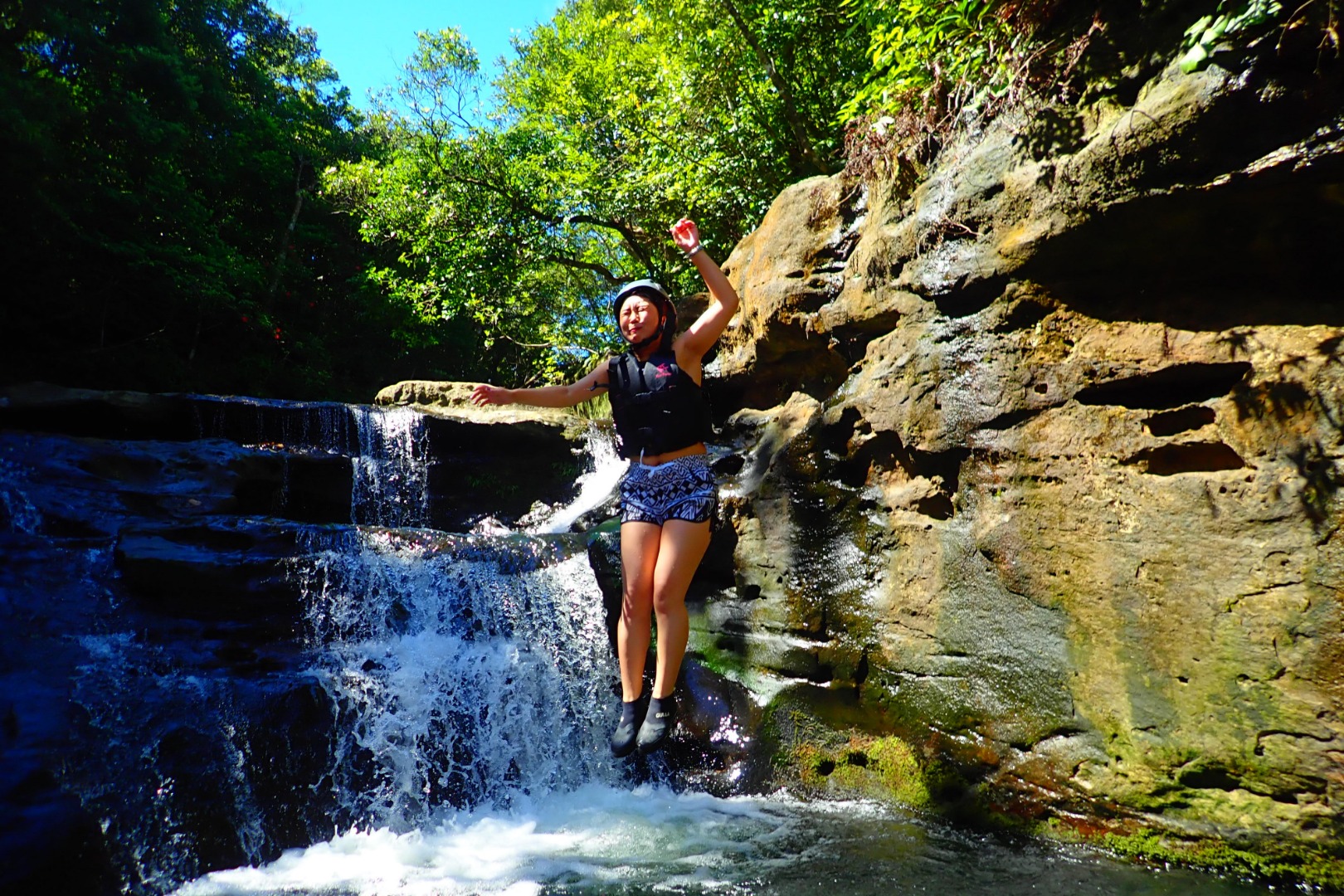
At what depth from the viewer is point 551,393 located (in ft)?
12.4

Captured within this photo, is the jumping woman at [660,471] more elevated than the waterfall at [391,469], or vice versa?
the waterfall at [391,469]

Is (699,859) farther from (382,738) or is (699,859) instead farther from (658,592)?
(382,738)

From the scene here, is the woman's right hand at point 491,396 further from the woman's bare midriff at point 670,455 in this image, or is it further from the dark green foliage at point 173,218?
the dark green foliage at point 173,218

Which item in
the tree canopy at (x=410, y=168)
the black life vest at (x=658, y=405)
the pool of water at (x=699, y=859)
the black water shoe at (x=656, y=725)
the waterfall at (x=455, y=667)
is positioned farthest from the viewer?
the tree canopy at (x=410, y=168)

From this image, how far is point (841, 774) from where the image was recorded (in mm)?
5254

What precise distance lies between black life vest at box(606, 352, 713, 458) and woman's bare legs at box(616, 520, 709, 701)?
39 centimetres

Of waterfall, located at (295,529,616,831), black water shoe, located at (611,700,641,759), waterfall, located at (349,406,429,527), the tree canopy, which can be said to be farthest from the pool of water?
waterfall, located at (349,406,429,527)

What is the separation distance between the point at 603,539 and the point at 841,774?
2938 mm

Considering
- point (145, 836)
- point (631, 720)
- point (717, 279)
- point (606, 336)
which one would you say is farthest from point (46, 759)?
point (606, 336)

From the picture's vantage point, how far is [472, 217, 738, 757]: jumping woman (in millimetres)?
3334

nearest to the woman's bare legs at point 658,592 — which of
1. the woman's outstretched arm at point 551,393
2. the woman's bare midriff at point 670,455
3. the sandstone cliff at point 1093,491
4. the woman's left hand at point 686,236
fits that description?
the woman's bare midriff at point 670,455

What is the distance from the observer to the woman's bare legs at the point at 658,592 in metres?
3.33

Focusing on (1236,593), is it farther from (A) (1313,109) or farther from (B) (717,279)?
(B) (717,279)

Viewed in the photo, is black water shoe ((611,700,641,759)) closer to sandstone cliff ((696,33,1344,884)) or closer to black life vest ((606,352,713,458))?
black life vest ((606,352,713,458))
